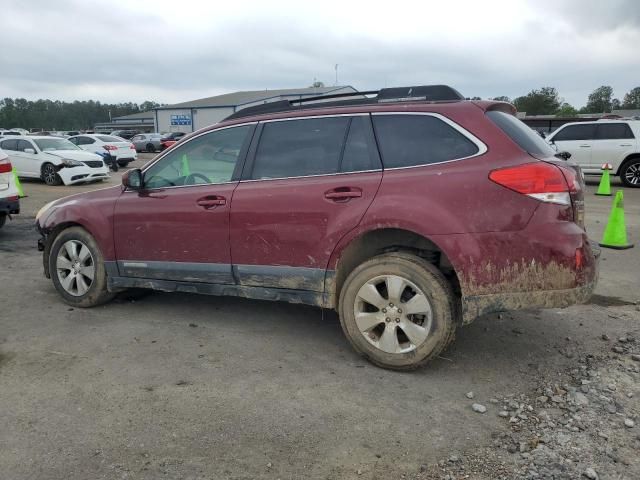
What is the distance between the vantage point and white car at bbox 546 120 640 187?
14938 millimetres

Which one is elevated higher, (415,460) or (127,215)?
(127,215)

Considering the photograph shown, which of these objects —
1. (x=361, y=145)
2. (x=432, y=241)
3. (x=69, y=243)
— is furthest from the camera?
(x=69, y=243)

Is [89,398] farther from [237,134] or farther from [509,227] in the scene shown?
[509,227]

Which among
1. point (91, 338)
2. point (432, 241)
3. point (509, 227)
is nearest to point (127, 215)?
point (91, 338)

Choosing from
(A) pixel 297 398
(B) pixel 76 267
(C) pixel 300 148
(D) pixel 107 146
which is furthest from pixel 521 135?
(D) pixel 107 146

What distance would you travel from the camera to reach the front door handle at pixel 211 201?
161 inches

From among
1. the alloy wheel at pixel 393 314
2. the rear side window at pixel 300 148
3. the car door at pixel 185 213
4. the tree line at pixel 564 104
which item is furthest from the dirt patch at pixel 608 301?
the tree line at pixel 564 104

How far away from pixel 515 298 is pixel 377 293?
0.90 m

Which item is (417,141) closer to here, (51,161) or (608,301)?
(608,301)

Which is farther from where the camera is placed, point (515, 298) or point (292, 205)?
point (292, 205)

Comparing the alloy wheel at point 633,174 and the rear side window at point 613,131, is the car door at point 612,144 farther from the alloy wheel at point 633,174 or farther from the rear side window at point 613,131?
the alloy wheel at point 633,174

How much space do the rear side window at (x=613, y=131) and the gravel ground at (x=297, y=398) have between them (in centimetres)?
1231

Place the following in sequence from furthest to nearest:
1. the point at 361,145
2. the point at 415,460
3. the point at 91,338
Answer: the point at 91,338
the point at 361,145
the point at 415,460

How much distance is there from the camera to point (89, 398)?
10.7 feet
